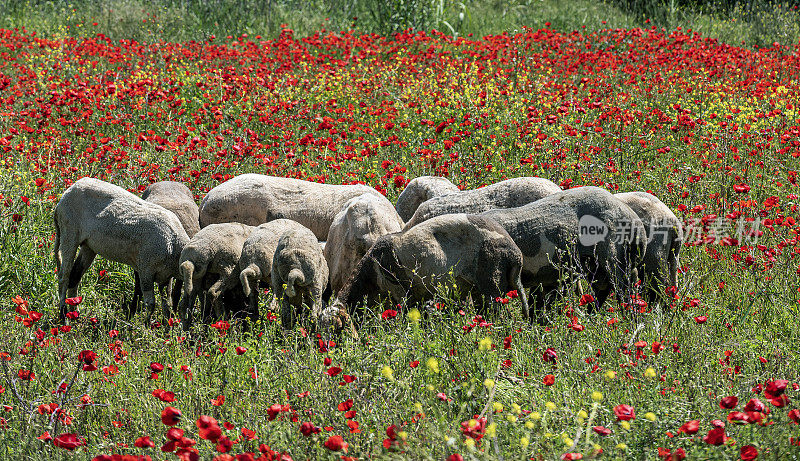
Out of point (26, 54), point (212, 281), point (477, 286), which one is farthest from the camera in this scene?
point (26, 54)

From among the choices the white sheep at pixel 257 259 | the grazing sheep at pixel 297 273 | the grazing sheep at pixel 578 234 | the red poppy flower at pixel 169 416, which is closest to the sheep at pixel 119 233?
the white sheep at pixel 257 259

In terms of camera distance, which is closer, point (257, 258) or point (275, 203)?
point (257, 258)

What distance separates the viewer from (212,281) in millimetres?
5242

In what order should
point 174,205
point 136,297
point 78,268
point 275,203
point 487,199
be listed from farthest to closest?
point 275,203
point 174,205
point 487,199
point 136,297
point 78,268

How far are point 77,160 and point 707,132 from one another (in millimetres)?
7065

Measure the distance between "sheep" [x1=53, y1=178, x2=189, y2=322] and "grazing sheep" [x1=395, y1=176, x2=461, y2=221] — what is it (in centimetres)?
202

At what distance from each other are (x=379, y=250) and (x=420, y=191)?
172 cm

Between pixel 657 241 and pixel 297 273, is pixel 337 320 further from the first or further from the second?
pixel 657 241

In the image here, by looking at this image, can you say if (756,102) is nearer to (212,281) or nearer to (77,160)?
(212,281)

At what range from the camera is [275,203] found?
6434 mm

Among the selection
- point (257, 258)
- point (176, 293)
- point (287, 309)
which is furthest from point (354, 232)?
point (176, 293)

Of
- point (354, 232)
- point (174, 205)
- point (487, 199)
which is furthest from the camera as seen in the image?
point (174, 205)

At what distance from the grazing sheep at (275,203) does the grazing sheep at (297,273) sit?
1.33 m

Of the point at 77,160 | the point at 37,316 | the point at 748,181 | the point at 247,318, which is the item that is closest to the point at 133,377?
the point at 37,316
